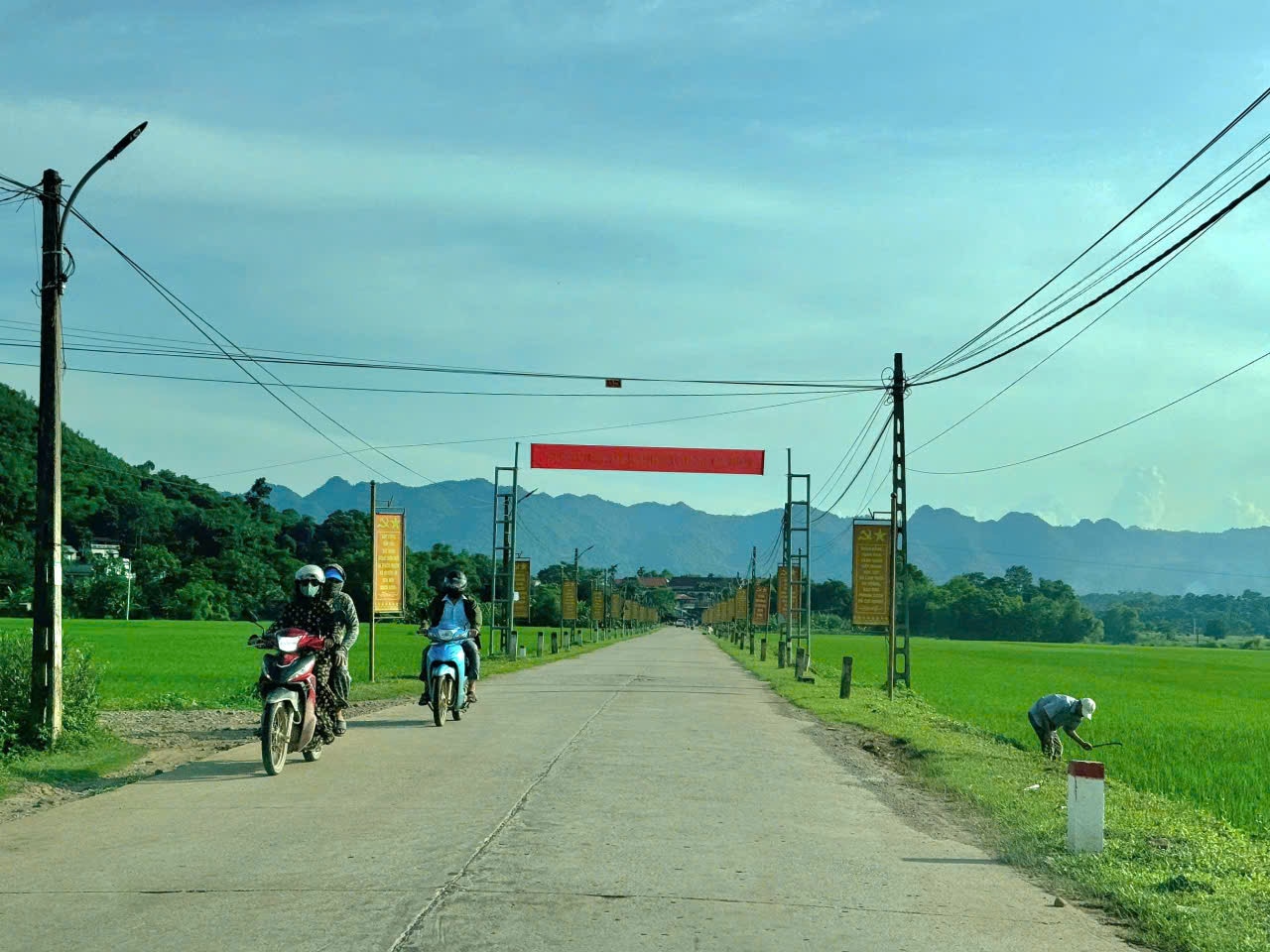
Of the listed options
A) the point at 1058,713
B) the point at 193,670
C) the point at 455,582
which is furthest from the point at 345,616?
the point at 193,670

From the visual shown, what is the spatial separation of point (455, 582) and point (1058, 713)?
7.33 metres

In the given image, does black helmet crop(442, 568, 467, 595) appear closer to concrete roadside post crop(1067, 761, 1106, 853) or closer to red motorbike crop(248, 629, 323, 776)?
red motorbike crop(248, 629, 323, 776)

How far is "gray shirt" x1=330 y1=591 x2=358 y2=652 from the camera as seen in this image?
13406 mm

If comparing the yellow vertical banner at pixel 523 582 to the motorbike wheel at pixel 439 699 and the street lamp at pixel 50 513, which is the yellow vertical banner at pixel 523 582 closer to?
the motorbike wheel at pixel 439 699

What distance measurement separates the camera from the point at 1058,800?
1159 centimetres

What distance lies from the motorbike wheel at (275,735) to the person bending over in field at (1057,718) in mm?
8611

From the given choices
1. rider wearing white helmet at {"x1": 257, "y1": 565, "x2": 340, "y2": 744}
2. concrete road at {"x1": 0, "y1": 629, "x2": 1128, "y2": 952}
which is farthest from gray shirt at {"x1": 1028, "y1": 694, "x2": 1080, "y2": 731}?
rider wearing white helmet at {"x1": 257, "y1": 565, "x2": 340, "y2": 744}


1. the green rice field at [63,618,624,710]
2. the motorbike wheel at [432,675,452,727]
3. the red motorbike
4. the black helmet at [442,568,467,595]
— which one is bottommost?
the green rice field at [63,618,624,710]

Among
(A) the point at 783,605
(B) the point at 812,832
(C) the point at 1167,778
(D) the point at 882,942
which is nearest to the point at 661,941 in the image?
(D) the point at 882,942

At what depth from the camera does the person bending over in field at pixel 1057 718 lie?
15352mm

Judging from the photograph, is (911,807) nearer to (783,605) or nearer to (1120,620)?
(783,605)

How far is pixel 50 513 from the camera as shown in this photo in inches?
539

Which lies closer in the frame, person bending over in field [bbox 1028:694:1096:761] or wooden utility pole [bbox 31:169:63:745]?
wooden utility pole [bbox 31:169:63:745]

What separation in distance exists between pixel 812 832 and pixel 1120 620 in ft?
531
